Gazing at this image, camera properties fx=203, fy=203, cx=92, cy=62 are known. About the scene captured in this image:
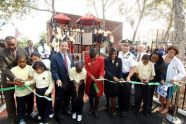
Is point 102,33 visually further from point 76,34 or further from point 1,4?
point 1,4

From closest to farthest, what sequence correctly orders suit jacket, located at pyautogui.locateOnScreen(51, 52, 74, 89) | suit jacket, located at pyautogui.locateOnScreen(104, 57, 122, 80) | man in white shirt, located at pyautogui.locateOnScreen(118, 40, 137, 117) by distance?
suit jacket, located at pyautogui.locateOnScreen(51, 52, 74, 89)
suit jacket, located at pyautogui.locateOnScreen(104, 57, 122, 80)
man in white shirt, located at pyautogui.locateOnScreen(118, 40, 137, 117)

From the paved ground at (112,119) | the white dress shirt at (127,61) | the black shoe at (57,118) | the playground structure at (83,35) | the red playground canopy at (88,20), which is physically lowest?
the paved ground at (112,119)

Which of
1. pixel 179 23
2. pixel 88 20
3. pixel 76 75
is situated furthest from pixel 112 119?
pixel 88 20

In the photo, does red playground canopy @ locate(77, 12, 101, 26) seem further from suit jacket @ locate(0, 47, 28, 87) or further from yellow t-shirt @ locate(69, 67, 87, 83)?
suit jacket @ locate(0, 47, 28, 87)

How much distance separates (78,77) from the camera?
15.0ft

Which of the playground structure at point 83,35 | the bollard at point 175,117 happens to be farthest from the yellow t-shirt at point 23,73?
the playground structure at point 83,35

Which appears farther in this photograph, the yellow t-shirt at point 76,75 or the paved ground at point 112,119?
the paved ground at point 112,119

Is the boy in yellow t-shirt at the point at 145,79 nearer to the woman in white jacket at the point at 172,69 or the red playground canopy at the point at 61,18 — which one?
the woman in white jacket at the point at 172,69

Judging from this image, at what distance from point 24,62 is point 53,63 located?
60 cm

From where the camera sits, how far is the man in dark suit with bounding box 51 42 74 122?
439 cm

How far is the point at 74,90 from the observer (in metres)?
4.63

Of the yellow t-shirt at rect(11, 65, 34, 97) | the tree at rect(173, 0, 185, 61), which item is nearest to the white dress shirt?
the yellow t-shirt at rect(11, 65, 34, 97)

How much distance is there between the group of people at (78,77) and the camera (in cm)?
422

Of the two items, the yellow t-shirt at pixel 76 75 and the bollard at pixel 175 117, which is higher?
the yellow t-shirt at pixel 76 75
